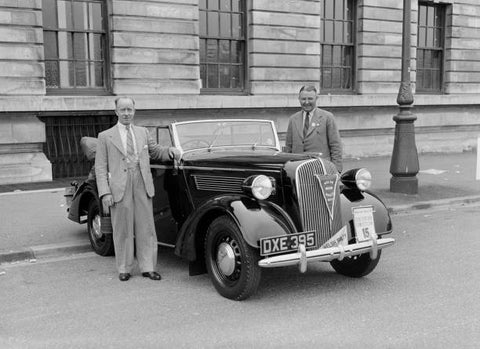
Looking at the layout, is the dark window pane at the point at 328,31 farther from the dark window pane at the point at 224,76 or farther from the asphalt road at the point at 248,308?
the asphalt road at the point at 248,308

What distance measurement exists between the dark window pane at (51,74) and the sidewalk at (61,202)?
2259 mm

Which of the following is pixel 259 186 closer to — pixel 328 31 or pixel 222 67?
pixel 222 67

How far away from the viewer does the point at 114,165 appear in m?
5.65

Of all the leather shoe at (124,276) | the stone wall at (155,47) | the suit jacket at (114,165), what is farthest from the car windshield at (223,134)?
the stone wall at (155,47)

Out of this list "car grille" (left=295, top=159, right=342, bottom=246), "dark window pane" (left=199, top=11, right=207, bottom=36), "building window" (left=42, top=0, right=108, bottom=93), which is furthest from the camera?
"dark window pane" (left=199, top=11, right=207, bottom=36)

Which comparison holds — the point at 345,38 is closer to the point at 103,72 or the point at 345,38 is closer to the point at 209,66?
the point at 209,66

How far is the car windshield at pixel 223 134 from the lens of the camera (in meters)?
6.15

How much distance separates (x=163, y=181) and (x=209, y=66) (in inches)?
370

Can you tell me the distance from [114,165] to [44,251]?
1.91m

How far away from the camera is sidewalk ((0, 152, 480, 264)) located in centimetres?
704

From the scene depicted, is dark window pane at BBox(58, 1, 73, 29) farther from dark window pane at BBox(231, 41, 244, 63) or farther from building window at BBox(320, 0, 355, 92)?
building window at BBox(320, 0, 355, 92)

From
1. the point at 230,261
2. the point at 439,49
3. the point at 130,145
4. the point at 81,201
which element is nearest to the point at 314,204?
the point at 230,261

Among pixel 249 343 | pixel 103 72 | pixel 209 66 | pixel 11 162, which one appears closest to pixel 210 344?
pixel 249 343

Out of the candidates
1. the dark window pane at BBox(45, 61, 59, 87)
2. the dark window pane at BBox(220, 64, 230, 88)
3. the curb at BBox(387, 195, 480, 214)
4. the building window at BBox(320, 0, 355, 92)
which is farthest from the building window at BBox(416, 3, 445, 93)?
the dark window pane at BBox(45, 61, 59, 87)
